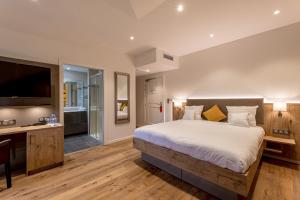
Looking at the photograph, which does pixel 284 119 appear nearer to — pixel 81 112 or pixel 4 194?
pixel 4 194

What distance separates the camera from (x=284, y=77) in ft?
10.4

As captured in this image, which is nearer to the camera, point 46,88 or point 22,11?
point 22,11

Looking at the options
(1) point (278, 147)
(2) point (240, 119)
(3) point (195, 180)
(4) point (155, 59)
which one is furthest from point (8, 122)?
(1) point (278, 147)

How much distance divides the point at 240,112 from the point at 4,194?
452 cm

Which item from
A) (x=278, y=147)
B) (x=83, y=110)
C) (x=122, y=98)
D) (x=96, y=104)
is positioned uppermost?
(x=122, y=98)

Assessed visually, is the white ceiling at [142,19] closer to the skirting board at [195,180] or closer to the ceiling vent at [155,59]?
the ceiling vent at [155,59]

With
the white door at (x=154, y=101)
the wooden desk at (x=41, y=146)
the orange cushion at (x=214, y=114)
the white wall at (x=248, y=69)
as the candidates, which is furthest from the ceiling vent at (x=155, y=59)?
the wooden desk at (x=41, y=146)

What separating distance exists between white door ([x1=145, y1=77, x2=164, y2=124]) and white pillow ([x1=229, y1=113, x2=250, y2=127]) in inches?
108

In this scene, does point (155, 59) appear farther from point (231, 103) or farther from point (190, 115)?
point (231, 103)

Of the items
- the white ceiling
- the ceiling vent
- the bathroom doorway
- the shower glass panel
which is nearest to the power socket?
the bathroom doorway

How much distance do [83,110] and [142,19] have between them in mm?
4000

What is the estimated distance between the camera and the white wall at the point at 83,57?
9.29 feet

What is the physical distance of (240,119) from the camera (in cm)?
325

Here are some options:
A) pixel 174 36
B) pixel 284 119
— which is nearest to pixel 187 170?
pixel 284 119
